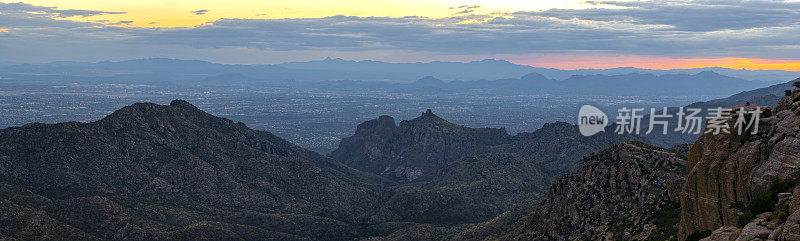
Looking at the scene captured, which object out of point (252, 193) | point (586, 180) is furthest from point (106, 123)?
point (586, 180)

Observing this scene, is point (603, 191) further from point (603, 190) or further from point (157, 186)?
point (157, 186)

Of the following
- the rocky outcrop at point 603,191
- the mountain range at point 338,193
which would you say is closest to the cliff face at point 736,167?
the mountain range at point 338,193

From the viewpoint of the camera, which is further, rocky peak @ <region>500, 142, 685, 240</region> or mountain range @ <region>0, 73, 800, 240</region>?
rocky peak @ <region>500, 142, 685, 240</region>

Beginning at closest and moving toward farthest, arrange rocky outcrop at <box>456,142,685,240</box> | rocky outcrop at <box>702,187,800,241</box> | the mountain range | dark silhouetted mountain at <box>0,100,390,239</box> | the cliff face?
1. rocky outcrop at <box>702,187,800,241</box>
2. the cliff face
3. the mountain range
4. rocky outcrop at <box>456,142,685,240</box>
5. dark silhouetted mountain at <box>0,100,390,239</box>

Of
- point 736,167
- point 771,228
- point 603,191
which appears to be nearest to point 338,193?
point 603,191

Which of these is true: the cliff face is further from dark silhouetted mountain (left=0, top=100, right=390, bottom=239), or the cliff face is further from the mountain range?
dark silhouetted mountain (left=0, top=100, right=390, bottom=239)

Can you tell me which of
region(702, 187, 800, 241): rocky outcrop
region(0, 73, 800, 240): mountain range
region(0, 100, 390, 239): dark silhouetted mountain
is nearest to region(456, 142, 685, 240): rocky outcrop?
region(0, 73, 800, 240): mountain range

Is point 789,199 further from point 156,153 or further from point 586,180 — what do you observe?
point 156,153

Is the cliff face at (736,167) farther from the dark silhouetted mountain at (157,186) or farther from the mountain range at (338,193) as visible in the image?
the dark silhouetted mountain at (157,186)
